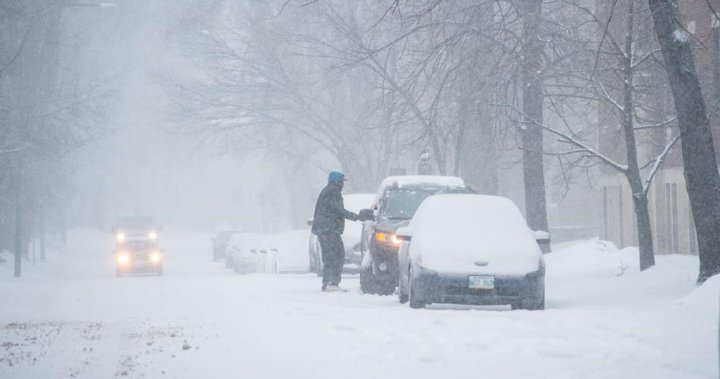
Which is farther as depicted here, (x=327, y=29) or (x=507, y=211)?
(x=327, y=29)

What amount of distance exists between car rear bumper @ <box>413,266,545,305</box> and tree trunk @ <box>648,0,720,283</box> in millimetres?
2349

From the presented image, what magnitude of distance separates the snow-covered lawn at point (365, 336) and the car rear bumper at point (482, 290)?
0.40 m

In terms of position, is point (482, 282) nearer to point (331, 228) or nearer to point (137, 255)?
point (331, 228)

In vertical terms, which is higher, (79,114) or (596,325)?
(79,114)

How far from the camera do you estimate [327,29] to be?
3891cm

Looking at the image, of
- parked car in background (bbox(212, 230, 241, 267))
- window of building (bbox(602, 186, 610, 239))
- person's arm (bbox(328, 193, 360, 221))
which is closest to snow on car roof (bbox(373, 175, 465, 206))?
person's arm (bbox(328, 193, 360, 221))

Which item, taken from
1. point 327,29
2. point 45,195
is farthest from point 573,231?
point 45,195

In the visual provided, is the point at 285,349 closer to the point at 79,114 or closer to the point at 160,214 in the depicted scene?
the point at 79,114

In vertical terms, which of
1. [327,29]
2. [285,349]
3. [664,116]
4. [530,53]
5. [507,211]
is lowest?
[285,349]

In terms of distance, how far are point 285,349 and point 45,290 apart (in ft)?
44.4

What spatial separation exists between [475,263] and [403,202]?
15.9 feet

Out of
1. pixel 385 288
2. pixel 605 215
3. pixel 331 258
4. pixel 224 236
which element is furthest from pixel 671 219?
pixel 224 236

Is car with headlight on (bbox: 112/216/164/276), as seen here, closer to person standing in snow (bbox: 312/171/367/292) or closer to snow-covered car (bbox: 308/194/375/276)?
snow-covered car (bbox: 308/194/375/276)

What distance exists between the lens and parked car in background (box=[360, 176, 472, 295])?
1681cm
